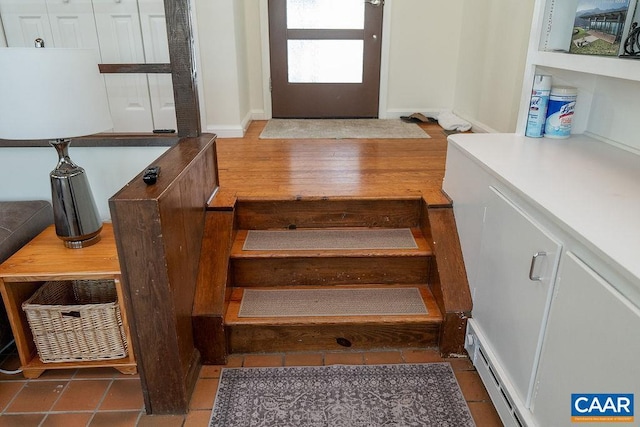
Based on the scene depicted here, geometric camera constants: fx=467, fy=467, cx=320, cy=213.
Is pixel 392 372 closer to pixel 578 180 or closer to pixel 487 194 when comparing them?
pixel 487 194

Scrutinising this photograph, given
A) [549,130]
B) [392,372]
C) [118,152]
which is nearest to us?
[392,372]

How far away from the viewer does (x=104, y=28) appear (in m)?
3.33

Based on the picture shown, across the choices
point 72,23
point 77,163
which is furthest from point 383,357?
point 72,23

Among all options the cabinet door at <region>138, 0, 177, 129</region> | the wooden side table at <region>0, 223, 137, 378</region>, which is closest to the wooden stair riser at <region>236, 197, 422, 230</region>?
the wooden side table at <region>0, 223, 137, 378</region>

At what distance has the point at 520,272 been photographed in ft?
4.55

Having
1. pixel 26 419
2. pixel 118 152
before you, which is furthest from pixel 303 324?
pixel 118 152

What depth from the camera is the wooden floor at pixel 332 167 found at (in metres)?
2.27

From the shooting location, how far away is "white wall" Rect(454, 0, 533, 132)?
2.99m

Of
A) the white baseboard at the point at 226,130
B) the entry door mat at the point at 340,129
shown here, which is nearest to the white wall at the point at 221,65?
the white baseboard at the point at 226,130

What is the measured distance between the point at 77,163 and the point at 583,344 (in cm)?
213

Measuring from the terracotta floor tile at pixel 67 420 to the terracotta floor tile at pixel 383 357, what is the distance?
102cm

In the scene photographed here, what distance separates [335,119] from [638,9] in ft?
9.33

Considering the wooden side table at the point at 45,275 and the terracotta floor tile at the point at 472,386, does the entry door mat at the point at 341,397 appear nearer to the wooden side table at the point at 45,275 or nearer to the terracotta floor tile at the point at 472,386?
the terracotta floor tile at the point at 472,386

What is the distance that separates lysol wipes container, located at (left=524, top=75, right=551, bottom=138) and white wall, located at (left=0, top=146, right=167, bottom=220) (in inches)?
63.7
